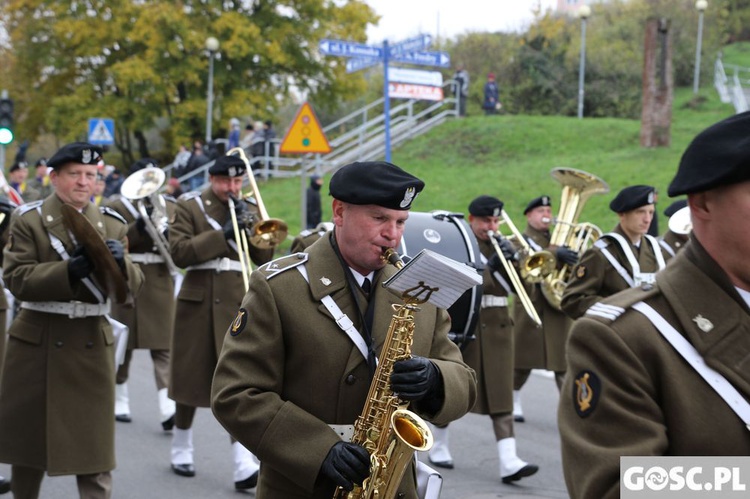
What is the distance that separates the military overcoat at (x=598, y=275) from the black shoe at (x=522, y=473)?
1162 millimetres

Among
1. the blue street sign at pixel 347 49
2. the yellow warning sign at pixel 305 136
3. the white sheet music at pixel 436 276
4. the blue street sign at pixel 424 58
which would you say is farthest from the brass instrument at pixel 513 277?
the blue street sign at pixel 424 58

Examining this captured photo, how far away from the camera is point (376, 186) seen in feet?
11.9

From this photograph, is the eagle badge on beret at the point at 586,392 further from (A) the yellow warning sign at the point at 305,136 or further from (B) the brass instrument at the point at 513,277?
(A) the yellow warning sign at the point at 305,136

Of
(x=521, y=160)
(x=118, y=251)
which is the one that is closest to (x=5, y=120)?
(x=118, y=251)

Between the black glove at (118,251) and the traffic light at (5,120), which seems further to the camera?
the traffic light at (5,120)

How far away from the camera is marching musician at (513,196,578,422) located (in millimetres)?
9289

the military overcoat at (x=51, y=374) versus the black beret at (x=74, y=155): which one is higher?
the black beret at (x=74, y=155)

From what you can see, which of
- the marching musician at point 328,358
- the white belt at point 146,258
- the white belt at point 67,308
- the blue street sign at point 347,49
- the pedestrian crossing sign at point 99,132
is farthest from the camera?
the pedestrian crossing sign at point 99,132

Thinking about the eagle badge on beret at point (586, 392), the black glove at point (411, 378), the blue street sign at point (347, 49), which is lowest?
the black glove at point (411, 378)

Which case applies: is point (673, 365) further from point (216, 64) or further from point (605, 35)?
point (605, 35)

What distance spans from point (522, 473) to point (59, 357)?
347cm

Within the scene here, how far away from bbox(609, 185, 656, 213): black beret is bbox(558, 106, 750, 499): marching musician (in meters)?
5.03

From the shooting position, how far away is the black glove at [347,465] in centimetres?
334

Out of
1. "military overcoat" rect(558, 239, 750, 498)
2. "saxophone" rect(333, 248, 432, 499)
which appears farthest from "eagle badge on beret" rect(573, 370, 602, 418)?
"saxophone" rect(333, 248, 432, 499)
